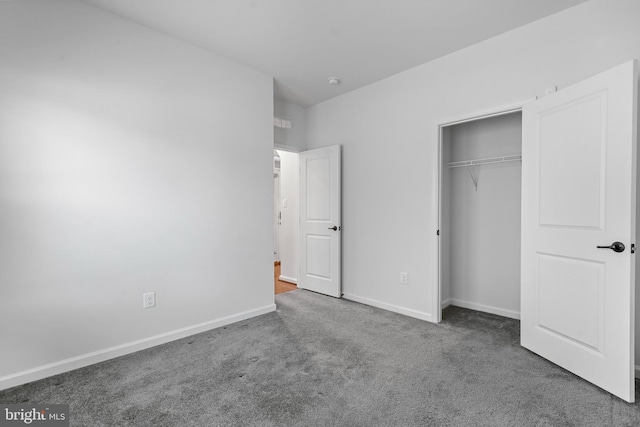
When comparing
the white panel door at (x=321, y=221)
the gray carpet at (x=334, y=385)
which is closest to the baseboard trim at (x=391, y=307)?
the white panel door at (x=321, y=221)

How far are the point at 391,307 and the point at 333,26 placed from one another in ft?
9.54

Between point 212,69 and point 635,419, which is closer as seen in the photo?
point 635,419

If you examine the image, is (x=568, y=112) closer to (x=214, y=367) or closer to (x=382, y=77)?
(x=382, y=77)

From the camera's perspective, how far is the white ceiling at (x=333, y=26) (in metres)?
2.36

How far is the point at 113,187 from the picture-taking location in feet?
8.12

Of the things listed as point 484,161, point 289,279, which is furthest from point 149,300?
point 484,161

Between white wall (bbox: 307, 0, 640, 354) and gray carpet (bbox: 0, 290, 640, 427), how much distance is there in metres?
0.90

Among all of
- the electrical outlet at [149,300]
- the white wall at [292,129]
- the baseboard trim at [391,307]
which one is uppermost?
the white wall at [292,129]

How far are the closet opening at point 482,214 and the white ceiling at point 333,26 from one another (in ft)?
2.79

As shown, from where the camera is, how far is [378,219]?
373 centimetres

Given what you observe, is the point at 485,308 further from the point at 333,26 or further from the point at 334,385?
the point at 333,26

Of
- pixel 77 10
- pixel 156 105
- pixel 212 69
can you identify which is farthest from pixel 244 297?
pixel 77 10

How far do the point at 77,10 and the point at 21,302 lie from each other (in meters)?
2.11

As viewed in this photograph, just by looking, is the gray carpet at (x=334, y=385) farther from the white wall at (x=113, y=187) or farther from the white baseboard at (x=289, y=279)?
the white baseboard at (x=289, y=279)
